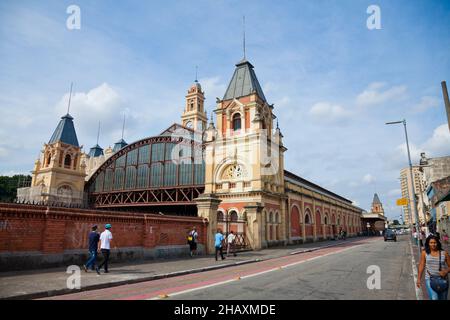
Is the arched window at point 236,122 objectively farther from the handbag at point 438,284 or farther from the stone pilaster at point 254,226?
the handbag at point 438,284

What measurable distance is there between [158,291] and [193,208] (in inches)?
1446

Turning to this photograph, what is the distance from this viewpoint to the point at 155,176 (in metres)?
47.5

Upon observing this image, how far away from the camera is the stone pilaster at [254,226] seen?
2597 centimetres

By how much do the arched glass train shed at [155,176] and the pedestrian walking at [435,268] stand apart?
35.3m

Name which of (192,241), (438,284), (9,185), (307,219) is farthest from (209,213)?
(9,185)

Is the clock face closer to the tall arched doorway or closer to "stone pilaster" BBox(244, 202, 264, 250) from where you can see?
"stone pilaster" BBox(244, 202, 264, 250)

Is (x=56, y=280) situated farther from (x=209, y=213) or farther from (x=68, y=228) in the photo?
(x=209, y=213)

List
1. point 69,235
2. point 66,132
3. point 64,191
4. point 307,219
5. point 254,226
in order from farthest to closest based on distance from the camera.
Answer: point 66,132 → point 64,191 → point 307,219 → point 254,226 → point 69,235

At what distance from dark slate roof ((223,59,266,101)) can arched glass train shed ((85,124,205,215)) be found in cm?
998

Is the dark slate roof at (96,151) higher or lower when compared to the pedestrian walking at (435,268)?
higher

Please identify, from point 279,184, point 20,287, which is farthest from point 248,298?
point 279,184

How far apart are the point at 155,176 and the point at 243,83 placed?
20717mm

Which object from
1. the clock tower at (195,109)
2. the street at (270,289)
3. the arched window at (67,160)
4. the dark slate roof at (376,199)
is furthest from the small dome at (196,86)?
the dark slate roof at (376,199)
